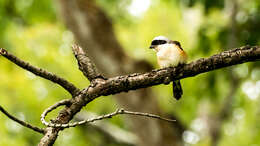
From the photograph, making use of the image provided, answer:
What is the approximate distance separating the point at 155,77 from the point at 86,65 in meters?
0.53

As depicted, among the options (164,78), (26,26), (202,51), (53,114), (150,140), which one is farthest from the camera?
(26,26)

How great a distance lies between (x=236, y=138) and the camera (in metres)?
14.8

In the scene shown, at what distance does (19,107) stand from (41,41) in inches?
93.0

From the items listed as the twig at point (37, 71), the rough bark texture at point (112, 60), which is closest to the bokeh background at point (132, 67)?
the rough bark texture at point (112, 60)

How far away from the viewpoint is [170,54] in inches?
160

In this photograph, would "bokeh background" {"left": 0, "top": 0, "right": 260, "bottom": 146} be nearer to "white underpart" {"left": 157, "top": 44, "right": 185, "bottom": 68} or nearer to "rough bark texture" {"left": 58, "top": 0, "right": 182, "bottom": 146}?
"rough bark texture" {"left": 58, "top": 0, "right": 182, "bottom": 146}

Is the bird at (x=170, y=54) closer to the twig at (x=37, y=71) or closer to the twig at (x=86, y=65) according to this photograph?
the twig at (x=86, y=65)

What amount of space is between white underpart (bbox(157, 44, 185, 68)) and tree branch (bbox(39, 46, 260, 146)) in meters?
0.55

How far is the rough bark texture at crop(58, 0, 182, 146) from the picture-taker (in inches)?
349

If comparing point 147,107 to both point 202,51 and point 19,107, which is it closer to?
point 202,51

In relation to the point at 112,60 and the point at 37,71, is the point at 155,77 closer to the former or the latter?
the point at 37,71

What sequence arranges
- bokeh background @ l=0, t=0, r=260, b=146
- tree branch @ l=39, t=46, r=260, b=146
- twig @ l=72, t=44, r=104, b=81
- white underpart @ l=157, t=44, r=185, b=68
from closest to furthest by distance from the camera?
tree branch @ l=39, t=46, r=260, b=146, twig @ l=72, t=44, r=104, b=81, white underpart @ l=157, t=44, r=185, b=68, bokeh background @ l=0, t=0, r=260, b=146

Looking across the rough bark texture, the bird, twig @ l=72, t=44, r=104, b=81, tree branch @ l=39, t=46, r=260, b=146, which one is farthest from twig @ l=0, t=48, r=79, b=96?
the rough bark texture

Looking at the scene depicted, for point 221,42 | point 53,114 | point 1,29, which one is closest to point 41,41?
point 53,114
